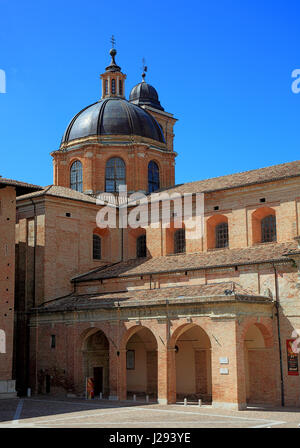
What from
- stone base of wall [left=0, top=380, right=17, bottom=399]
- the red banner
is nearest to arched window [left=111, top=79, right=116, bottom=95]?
stone base of wall [left=0, top=380, right=17, bottom=399]

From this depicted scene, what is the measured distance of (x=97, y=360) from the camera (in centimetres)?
3316

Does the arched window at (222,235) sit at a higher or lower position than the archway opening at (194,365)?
higher

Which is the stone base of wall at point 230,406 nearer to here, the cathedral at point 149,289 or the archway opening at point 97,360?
the cathedral at point 149,289

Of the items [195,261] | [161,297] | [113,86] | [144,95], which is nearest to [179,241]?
[195,261]

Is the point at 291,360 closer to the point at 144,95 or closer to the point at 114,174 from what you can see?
the point at 114,174

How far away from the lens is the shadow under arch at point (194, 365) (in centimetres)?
3123

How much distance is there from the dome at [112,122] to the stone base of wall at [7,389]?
1844cm

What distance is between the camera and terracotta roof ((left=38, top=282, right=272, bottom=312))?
27.5 m

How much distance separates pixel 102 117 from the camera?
143 feet

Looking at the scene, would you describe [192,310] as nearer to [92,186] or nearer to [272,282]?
[272,282]

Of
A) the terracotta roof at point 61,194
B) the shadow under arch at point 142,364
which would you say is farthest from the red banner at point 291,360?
the terracotta roof at point 61,194

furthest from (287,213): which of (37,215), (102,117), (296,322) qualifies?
(102,117)

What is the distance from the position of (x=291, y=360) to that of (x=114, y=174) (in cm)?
1955

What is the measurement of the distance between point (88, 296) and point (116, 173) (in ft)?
35.4
